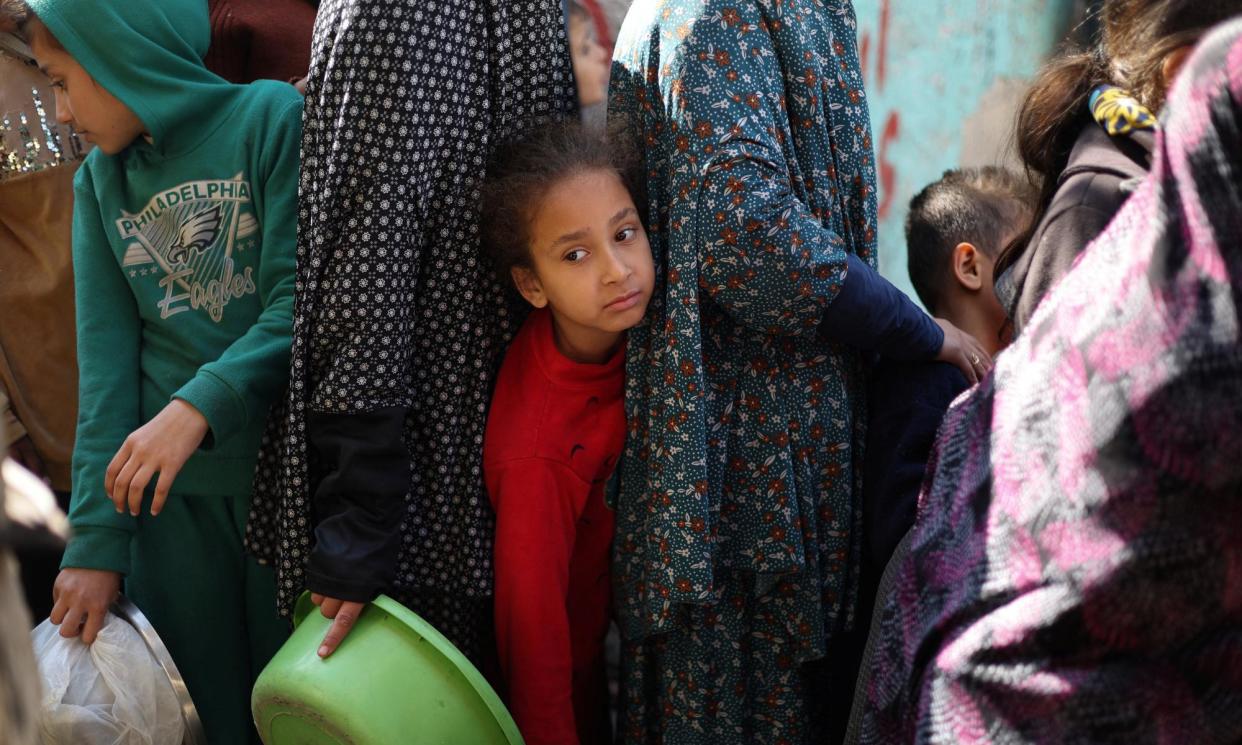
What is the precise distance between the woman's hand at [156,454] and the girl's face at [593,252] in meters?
0.67

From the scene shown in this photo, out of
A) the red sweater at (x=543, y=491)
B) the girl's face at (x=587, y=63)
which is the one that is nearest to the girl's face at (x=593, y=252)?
the red sweater at (x=543, y=491)

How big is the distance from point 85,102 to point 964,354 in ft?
5.54

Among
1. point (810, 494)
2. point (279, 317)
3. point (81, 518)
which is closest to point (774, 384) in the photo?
point (810, 494)

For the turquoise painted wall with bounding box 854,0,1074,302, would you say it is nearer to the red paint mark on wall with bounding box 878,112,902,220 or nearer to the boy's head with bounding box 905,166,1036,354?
the red paint mark on wall with bounding box 878,112,902,220

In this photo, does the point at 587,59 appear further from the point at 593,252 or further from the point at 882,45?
the point at 882,45

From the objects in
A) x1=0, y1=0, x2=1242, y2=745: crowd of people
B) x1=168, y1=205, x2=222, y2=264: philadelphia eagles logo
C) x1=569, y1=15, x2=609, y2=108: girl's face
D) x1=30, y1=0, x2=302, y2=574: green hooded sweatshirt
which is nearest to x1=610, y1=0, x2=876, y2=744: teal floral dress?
x1=0, y1=0, x2=1242, y2=745: crowd of people

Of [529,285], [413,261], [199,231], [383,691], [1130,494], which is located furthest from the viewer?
[199,231]

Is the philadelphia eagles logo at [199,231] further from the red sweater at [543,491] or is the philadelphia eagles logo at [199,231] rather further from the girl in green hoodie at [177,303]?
the red sweater at [543,491]

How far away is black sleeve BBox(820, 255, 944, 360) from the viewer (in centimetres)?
176

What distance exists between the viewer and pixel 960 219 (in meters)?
2.18

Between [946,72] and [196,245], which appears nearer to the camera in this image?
[196,245]

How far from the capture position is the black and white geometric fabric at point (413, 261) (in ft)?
5.81

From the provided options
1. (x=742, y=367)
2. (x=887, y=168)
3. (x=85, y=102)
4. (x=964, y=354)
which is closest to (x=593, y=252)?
(x=742, y=367)

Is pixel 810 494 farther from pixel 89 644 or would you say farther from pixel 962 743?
pixel 89 644
